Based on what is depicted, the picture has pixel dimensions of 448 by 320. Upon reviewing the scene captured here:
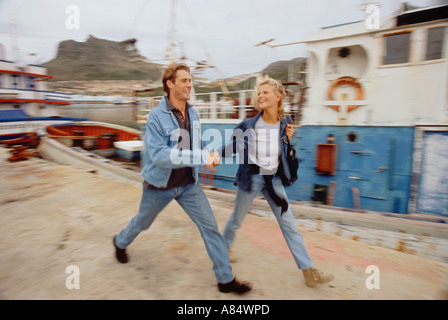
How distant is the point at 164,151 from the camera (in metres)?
2.04

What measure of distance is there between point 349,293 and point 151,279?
1863 mm

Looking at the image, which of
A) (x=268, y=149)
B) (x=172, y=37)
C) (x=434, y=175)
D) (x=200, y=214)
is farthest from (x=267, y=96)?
(x=172, y=37)

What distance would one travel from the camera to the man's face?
2.23 metres

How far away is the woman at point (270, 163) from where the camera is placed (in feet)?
7.84

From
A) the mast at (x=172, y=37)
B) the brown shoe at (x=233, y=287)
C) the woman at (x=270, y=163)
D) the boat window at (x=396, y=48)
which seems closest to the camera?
the brown shoe at (x=233, y=287)

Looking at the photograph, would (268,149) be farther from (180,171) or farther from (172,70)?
(172,70)

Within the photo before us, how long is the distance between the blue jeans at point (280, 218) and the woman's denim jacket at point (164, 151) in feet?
1.89

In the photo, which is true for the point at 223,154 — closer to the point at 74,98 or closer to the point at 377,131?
the point at 377,131

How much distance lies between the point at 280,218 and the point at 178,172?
1050mm

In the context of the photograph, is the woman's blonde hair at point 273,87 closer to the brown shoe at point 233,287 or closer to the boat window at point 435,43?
the brown shoe at point 233,287

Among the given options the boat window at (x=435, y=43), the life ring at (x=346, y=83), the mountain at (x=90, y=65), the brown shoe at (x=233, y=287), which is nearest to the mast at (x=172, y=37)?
the life ring at (x=346, y=83)

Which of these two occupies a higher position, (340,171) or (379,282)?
(340,171)
